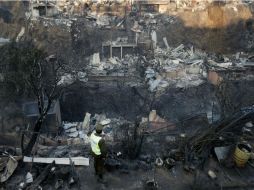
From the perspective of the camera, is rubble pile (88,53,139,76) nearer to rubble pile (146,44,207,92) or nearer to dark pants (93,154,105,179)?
rubble pile (146,44,207,92)

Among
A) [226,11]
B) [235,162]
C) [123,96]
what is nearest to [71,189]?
[235,162]

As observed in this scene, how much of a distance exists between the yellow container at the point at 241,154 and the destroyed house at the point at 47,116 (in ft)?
21.6

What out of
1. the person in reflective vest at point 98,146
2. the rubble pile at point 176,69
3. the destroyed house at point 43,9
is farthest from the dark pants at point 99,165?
the destroyed house at point 43,9

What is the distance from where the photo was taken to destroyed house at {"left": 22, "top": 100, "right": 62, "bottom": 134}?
1159cm

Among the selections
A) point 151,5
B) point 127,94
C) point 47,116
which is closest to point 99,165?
point 47,116

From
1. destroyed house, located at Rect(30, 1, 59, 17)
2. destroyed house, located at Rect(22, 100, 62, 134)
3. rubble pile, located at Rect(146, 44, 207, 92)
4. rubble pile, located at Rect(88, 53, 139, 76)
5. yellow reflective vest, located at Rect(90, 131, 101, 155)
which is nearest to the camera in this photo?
yellow reflective vest, located at Rect(90, 131, 101, 155)

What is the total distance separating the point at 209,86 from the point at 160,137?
7.48 meters

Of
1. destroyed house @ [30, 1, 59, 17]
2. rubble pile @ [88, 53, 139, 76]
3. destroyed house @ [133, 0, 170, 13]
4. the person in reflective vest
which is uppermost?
destroyed house @ [133, 0, 170, 13]

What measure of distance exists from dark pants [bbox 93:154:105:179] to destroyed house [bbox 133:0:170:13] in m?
19.2

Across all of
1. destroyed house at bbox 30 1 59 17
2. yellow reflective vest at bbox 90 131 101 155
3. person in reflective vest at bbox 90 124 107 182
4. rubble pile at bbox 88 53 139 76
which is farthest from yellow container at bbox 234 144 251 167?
destroyed house at bbox 30 1 59 17

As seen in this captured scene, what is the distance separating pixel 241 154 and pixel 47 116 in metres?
6.86

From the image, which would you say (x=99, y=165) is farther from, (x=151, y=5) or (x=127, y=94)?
(x=151, y=5)

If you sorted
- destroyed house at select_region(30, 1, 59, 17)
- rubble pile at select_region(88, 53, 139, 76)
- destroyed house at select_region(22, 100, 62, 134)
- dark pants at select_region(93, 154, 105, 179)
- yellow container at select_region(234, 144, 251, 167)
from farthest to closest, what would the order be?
destroyed house at select_region(30, 1, 59, 17)
rubble pile at select_region(88, 53, 139, 76)
destroyed house at select_region(22, 100, 62, 134)
yellow container at select_region(234, 144, 251, 167)
dark pants at select_region(93, 154, 105, 179)

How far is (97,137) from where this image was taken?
6602mm
